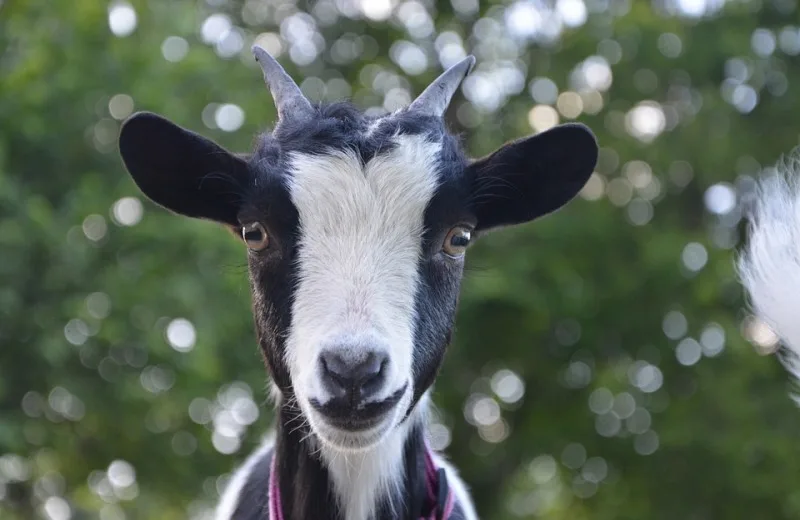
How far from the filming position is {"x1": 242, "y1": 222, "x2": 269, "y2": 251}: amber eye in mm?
3262

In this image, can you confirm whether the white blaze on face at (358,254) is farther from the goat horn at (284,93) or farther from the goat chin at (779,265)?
the goat chin at (779,265)

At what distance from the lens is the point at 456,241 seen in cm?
336

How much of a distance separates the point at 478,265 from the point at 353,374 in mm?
5183

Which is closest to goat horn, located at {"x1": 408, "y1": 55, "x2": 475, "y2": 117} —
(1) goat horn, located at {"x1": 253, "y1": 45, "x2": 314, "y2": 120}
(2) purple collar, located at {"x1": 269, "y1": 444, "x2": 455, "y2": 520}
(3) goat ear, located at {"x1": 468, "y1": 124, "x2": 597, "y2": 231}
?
(3) goat ear, located at {"x1": 468, "y1": 124, "x2": 597, "y2": 231}

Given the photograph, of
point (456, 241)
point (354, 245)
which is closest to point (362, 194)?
point (354, 245)

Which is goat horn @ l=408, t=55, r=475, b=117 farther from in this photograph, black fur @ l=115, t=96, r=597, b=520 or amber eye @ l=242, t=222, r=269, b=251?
amber eye @ l=242, t=222, r=269, b=251

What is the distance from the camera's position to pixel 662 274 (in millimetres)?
11031

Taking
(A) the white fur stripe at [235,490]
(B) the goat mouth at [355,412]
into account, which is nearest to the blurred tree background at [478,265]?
(A) the white fur stripe at [235,490]

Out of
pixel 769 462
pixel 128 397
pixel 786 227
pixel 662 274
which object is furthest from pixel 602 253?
pixel 786 227

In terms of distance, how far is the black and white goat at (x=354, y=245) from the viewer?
9.64ft

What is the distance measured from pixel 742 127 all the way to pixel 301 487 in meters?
9.70

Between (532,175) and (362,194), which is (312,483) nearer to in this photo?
(362,194)

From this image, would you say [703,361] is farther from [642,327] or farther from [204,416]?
[204,416]

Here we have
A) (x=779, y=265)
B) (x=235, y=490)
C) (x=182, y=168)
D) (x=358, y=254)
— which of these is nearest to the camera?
(x=358, y=254)
